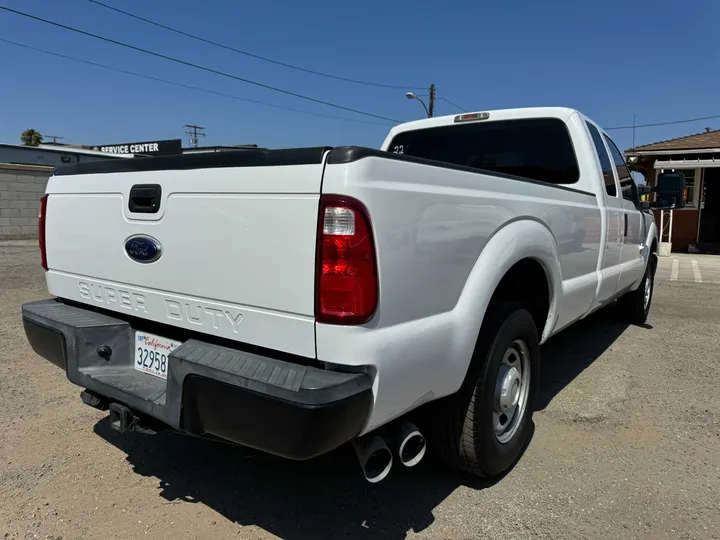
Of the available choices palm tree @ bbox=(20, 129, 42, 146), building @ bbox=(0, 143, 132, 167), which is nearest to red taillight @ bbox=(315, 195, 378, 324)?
building @ bbox=(0, 143, 132, 167)

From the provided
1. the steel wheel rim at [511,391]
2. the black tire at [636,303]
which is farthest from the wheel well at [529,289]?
the black tire at [636,303]

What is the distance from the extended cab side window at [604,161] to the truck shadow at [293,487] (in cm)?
264

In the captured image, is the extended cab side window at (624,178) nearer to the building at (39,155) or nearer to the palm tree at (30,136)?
the building at (39,155)

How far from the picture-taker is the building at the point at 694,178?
16000mm

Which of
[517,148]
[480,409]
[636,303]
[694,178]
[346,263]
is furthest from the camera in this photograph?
[694,178]

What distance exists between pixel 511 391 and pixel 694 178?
16934 mm

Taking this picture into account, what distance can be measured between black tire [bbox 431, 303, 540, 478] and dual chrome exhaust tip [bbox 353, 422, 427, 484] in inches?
11.4

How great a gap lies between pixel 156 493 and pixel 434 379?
1.58m

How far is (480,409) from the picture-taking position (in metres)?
2.52

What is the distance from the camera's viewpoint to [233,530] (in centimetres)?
241

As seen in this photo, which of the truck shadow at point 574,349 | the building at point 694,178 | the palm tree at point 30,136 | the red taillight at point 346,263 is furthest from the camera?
the palm tree at point 30,136

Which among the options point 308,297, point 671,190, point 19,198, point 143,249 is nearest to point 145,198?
point 143,249

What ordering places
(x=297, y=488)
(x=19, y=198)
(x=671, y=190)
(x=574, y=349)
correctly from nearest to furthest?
(x=297, y=488)
(x=671, y=190)
(x=574, y=349)
(x=19, y=198)

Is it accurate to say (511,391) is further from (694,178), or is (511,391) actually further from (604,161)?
(694,178)
